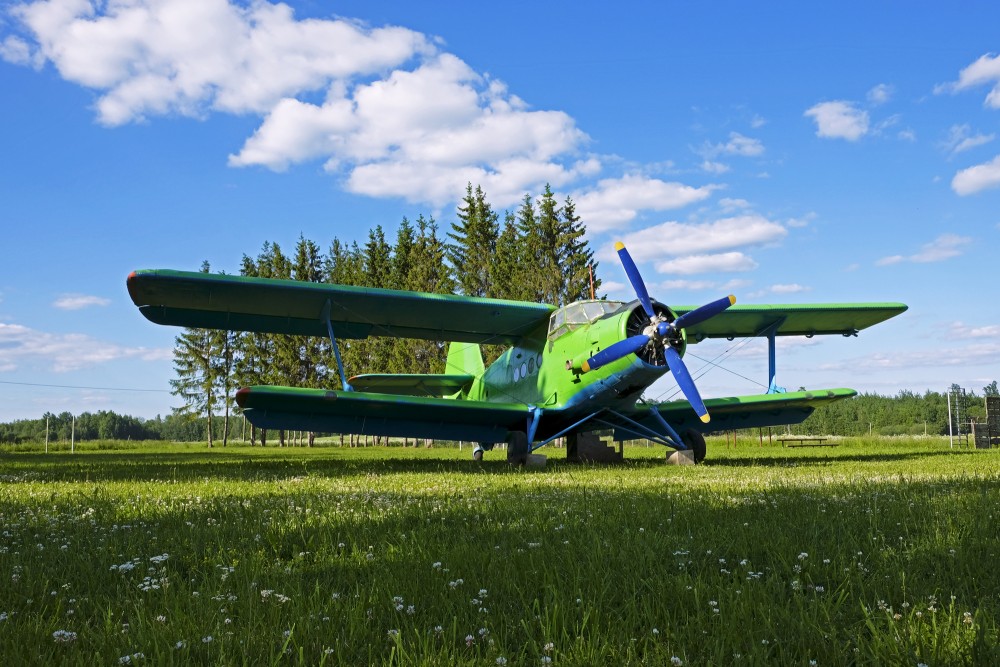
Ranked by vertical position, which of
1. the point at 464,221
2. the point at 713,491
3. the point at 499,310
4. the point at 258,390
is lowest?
the point at 713,491

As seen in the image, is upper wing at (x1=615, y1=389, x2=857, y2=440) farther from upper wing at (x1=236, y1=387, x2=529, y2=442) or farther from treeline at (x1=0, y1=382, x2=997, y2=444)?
treeline at (x1=0, y1=382, x2=997, y2=444)

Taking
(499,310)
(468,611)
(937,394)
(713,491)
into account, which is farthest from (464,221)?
(937,394)

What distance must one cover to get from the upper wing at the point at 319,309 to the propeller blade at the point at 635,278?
2872 millimetres

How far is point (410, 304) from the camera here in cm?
1562

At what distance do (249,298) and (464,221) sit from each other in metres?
36.7

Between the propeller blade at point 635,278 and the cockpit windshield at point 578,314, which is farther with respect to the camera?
the cockpit windshield at point 578,314

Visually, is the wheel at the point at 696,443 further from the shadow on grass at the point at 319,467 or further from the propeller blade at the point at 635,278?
the propeller blade at the point at 635,278

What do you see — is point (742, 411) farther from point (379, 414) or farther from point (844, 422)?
point (844, 422)

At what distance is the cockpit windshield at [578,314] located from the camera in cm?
1425

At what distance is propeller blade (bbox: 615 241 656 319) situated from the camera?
1303 cm

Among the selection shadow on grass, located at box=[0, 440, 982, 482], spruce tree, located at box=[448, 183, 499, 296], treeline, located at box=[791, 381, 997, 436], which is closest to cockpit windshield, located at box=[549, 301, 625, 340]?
shadow on grass, located at box=[0, 440, 982, 482]

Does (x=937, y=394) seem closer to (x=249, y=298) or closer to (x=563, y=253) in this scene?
(x=563, y=253)

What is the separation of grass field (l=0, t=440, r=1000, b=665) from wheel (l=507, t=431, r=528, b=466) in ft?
30.0

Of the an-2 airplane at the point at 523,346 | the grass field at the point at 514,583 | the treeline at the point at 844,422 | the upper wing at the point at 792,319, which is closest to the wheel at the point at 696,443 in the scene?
the an-2 airplane at the point at 523,346
